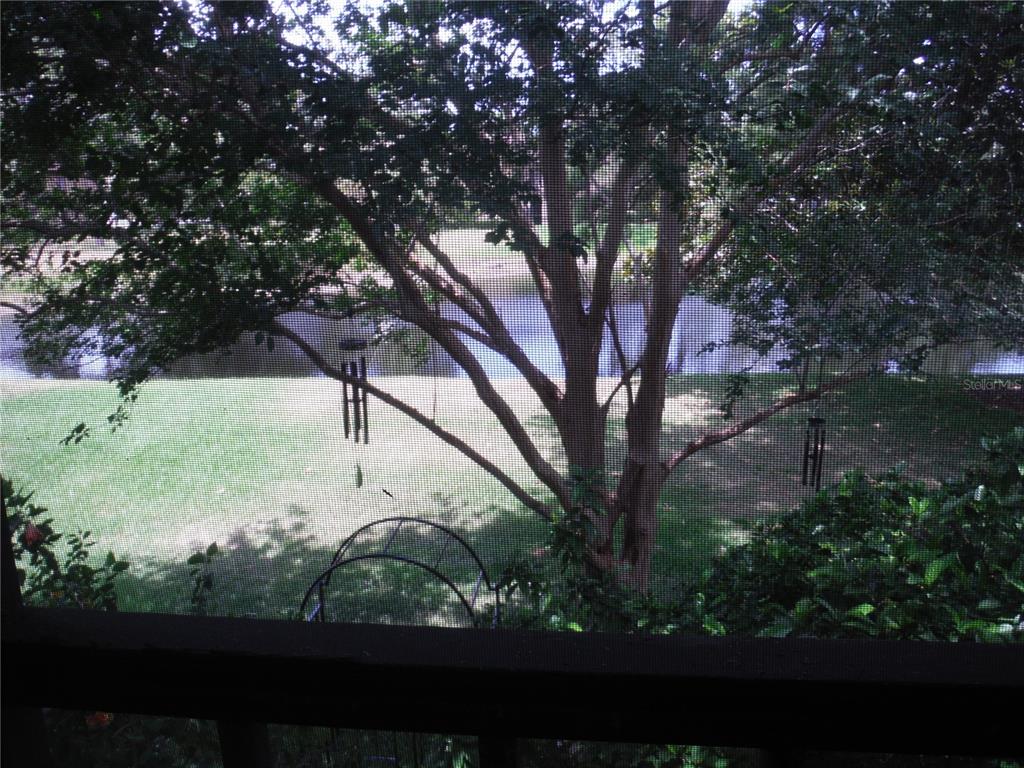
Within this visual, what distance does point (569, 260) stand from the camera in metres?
1.90

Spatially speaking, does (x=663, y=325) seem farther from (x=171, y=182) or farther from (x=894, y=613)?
(x=171, y=182)

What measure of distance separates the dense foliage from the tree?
9.7 inches

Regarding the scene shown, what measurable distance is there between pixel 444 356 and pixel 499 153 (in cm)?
50

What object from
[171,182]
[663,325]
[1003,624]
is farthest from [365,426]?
[1003,624]

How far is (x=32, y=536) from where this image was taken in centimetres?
146

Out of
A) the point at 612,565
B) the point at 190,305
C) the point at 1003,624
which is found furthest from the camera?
the point at 612,565

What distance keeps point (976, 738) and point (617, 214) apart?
1.62m

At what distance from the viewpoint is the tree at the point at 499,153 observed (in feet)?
4.60

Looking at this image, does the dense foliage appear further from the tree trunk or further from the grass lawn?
the tree trunk

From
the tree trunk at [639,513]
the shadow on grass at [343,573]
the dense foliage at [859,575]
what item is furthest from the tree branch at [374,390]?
the tree trunk at [639,513]

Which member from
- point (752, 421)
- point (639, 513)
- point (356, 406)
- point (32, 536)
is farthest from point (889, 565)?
point (32, 536)

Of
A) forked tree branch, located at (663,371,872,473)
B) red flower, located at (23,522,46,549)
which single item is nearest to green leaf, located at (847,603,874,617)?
forked tree branch, located at (663,371,872,473)

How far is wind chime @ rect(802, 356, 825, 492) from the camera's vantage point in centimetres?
158

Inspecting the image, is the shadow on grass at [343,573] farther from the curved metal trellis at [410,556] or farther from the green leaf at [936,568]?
the green leaf at [936,568]
